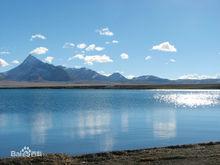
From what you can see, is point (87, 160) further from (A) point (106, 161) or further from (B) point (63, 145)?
(B) point (63, 145)

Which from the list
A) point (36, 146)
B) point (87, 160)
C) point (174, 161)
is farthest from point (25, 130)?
point (174, 161)

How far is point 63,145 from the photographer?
1309 inches

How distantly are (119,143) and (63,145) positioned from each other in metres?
4.01

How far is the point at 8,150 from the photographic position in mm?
31141

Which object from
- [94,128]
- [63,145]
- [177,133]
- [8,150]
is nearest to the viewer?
[8,150]

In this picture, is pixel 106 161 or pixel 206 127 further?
pixel 206 127

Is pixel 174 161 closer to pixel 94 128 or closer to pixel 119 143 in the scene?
pixel 119 143

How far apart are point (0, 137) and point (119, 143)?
33.1 ft

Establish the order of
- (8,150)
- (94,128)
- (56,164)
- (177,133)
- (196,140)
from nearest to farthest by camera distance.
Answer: (56,164) → (8,150) → (196,140) → (177,133) → (94,128)

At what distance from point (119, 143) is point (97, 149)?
3201 mm

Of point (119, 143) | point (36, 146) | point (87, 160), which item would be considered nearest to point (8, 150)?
point (36, 146)

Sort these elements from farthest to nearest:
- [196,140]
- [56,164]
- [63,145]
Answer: [196,140], [63,145], [56,164]

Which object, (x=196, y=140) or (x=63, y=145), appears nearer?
(x=63, y=145)

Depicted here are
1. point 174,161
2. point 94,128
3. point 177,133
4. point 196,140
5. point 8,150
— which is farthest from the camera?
point 94,128
